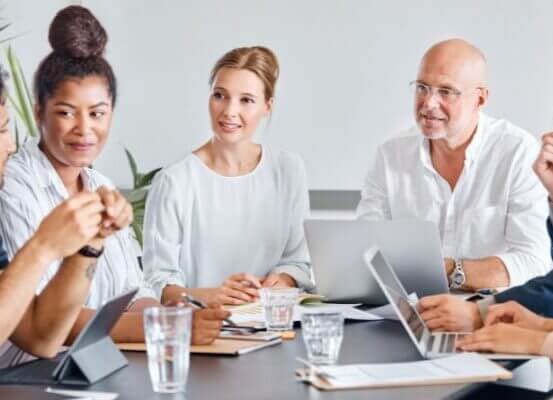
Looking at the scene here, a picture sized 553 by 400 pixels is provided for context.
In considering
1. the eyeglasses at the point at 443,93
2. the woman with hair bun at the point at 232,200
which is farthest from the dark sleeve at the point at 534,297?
the eyeglasses at the point at 443,93

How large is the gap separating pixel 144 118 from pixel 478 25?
161 centimetres

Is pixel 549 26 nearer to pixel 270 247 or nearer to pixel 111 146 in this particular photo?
pixel 270 247

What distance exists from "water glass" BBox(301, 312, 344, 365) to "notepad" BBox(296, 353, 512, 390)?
68 millimetres

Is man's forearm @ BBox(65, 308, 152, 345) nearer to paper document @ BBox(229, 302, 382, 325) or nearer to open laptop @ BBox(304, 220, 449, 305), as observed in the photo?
paper document @ BBox(229, 302, 382, 325)

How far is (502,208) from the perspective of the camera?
3156mm

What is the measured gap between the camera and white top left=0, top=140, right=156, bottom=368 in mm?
2375

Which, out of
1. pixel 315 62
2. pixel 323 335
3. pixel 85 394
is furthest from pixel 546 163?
pixel 315 62

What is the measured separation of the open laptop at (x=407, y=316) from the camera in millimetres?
1897

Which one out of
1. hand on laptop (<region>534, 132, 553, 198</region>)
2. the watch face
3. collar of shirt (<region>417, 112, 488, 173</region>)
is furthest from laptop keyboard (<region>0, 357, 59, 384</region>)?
collar of shirt (<region>417, 112, 488, 173</region>)

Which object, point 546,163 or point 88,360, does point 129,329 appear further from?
point 546,163

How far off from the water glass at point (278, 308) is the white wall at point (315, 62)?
92.3 inches

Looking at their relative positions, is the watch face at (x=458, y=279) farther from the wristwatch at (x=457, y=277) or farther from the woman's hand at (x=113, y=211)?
the woman's hand at (x=113, y=211)

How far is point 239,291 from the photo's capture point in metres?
2.54

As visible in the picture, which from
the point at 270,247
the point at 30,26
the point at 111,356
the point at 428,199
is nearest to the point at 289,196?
the point at 270,247
